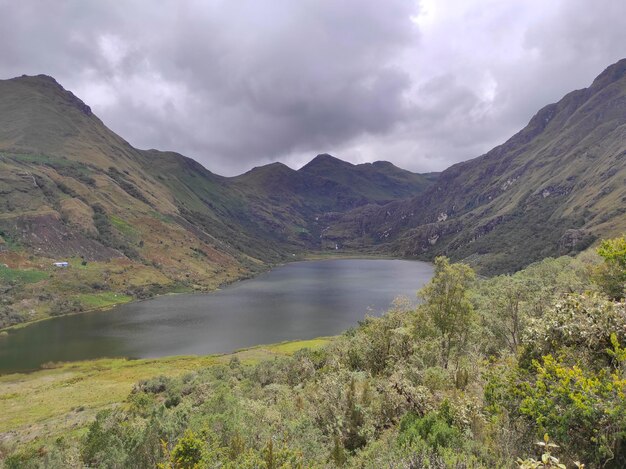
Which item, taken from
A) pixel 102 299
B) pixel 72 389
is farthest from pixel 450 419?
pixel 102 299

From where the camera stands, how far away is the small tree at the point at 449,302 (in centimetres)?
2869

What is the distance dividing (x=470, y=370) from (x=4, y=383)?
3097 inches

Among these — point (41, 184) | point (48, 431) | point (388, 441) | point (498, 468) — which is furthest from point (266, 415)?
point (41, 184)

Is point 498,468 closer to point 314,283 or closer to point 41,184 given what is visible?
point 314,283

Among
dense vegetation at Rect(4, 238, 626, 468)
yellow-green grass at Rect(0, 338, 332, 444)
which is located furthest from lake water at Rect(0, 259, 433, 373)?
dense vegetation at Rect(4, 238, 626, 468)

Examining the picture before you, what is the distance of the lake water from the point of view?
83875 mm

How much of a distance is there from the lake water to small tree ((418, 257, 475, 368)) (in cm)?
3253

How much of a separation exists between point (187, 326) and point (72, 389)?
2025 inches

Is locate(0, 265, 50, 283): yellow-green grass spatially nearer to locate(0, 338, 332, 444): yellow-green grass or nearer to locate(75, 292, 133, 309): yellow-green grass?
locate(75, 292, 133, 309): yellow-green grass

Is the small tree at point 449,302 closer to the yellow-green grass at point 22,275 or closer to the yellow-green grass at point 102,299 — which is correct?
the yellow-green grass at point 102,299

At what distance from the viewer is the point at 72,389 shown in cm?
5406

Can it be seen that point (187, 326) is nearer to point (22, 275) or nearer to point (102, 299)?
point (102, 299)

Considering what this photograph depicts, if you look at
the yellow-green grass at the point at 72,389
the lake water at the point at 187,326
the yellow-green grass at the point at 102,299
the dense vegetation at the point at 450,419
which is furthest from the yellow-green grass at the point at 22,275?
the dense vegetation at the point at 450,419

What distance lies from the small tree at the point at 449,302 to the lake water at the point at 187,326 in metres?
32.5
